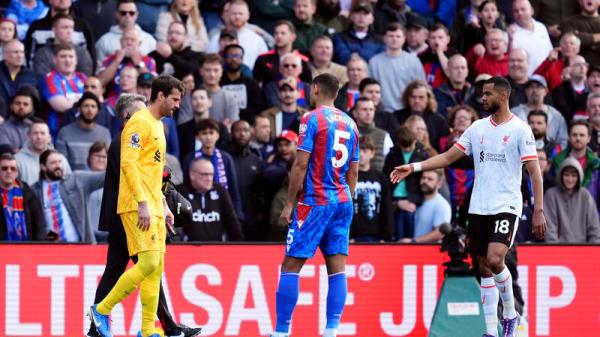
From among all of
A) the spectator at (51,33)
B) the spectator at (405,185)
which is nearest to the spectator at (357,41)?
the spectator at (405,185)

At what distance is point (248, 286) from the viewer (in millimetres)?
14766

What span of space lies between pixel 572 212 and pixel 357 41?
465 cm

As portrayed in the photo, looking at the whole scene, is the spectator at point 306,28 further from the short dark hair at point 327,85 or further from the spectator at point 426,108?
the short dark hair at point 327,85

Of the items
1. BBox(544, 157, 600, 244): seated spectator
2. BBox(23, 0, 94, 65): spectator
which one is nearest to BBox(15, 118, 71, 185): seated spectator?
BBox(23, 0, 94, 65): spectator

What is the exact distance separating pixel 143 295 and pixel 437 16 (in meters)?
10.4

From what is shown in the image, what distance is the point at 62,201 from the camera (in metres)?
15.7

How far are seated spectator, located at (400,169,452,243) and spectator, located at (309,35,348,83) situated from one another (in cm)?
306

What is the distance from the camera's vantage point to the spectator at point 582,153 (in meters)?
17.3

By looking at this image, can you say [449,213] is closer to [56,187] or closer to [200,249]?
[200,249]

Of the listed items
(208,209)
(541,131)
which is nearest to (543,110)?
(541,131)

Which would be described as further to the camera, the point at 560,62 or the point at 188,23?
the point at 560,62

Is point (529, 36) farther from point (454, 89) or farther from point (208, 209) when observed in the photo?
point (208, 209)

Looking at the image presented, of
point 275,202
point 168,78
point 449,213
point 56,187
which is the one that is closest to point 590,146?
point 449,213

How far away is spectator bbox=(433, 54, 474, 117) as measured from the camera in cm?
1878
